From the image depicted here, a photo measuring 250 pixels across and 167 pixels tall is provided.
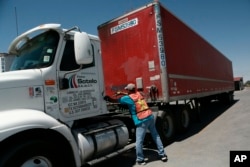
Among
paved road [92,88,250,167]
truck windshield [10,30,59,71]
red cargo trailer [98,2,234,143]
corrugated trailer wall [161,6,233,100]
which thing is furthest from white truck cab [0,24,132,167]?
corrugated trailer wall [161,6,233,100]

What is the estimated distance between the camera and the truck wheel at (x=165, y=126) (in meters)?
7.70

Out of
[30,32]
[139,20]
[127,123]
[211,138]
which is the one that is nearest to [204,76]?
[211,138]

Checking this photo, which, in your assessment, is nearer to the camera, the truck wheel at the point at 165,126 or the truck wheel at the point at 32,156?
the truck wheel at the point at 32,156

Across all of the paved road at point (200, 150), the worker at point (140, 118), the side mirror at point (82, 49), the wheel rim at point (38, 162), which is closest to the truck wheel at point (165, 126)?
the paved road at point (200, 150)

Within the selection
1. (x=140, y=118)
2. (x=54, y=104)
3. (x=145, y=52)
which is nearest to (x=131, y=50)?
(x=145, y=52)

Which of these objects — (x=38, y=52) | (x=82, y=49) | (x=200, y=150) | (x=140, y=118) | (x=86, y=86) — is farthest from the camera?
(x=200, y=150)

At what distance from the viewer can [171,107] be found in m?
8.70

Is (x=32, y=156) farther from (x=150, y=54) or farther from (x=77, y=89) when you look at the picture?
(x=150, y=54)

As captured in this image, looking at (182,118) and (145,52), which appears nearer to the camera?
(145,52)

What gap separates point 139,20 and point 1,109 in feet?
16.4

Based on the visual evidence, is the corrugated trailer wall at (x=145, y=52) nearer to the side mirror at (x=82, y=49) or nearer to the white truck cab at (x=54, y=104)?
the white truck cab at (x=54, y=104)

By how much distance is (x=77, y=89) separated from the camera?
206 inches

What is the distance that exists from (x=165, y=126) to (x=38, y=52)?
15.0 feet

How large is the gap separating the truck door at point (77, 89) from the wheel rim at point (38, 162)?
0.87m
